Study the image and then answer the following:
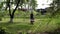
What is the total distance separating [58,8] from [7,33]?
2.49m

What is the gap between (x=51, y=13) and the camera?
349 inches

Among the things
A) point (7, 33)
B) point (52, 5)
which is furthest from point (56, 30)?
point (7, 33)

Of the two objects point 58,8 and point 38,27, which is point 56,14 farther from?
point 38,27

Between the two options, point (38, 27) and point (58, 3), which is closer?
point (38, 27)

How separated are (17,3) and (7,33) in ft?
49.6

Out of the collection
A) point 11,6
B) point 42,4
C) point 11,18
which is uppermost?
point 42,4

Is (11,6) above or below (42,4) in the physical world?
below

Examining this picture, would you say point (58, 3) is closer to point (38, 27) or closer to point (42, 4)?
point (42, 4)

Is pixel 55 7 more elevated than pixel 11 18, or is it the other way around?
pixel 55 7

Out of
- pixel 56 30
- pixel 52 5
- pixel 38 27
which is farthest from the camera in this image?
pixel 56 30

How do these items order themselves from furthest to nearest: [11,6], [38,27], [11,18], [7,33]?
[11,18] → [11,6] → [7,33] → [38,27]

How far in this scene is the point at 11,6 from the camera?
23.2m

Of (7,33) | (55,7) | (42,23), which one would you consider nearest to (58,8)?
(55,7)

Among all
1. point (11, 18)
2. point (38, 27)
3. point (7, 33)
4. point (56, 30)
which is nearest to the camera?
point (38, 27)
